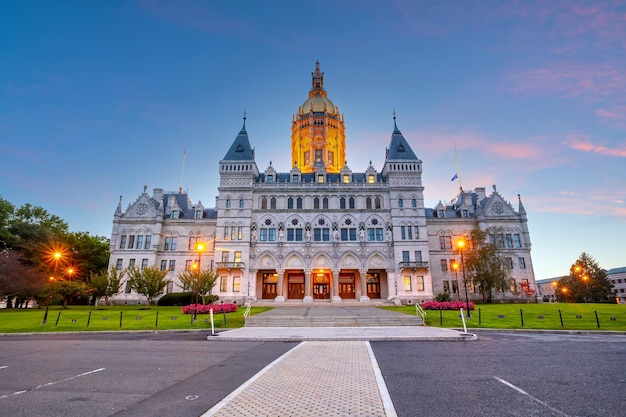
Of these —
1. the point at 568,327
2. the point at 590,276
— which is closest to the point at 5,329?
the point at 568,327

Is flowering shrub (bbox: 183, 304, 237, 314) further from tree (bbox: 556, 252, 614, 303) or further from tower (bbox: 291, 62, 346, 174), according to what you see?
tree (bbox: 556, 252, 614, 303)

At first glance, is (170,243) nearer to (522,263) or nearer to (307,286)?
(307,286)

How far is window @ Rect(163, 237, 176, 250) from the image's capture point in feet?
166

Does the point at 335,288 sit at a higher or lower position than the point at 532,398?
higher

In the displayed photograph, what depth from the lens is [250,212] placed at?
155 feet

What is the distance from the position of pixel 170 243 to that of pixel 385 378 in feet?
162

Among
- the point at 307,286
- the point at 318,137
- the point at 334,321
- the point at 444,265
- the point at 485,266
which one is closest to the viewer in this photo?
the point at 334,321

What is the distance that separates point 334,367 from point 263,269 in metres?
38.2

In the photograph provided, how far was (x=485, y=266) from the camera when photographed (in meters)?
43.9

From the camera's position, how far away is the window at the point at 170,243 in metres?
50.7

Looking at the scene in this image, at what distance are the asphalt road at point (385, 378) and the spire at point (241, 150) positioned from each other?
3884 centimetres

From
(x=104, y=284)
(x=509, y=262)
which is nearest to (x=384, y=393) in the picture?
(x=104, y=284)

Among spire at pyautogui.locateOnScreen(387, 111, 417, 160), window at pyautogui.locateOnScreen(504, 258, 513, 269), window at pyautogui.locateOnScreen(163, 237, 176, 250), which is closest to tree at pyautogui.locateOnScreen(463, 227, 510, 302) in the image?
window at pyautogui.locateOnScreen(504, 258, 513, 269)

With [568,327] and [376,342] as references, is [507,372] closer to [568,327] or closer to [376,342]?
[376,342]
